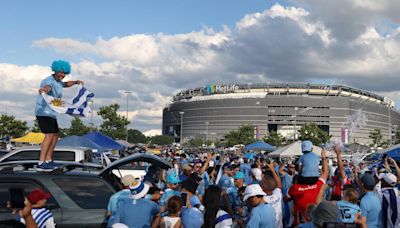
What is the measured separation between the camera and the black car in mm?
5590

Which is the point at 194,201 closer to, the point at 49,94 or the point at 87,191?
the point at 87,191

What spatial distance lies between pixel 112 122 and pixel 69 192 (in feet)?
164

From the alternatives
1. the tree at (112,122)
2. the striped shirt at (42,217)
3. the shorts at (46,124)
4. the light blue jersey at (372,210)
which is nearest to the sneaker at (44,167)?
the shorts at (46,124)

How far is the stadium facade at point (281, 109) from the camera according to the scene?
141 metres

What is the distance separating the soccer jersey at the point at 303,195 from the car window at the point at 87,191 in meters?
2.94

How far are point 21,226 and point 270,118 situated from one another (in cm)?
14178

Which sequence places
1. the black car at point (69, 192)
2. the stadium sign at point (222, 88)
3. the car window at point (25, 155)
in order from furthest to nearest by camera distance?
the stadium sign at point (222, 88), the car window at point (25, 155), the black car at point (69, 192)

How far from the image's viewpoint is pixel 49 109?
22.8ft

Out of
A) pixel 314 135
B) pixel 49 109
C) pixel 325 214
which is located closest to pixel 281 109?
pixel 314 135

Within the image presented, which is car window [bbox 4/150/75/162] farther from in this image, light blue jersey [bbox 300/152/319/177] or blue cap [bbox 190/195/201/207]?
light blue jersey [bbox 300/152/319/177]

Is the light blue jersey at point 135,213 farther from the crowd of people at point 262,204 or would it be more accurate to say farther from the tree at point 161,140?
the tree at point 161,140

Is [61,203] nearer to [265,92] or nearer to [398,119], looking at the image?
[265,92]

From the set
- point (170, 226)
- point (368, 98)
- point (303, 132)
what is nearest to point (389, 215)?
point (170, 226)

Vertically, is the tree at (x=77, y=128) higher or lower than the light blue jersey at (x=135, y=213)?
higher
